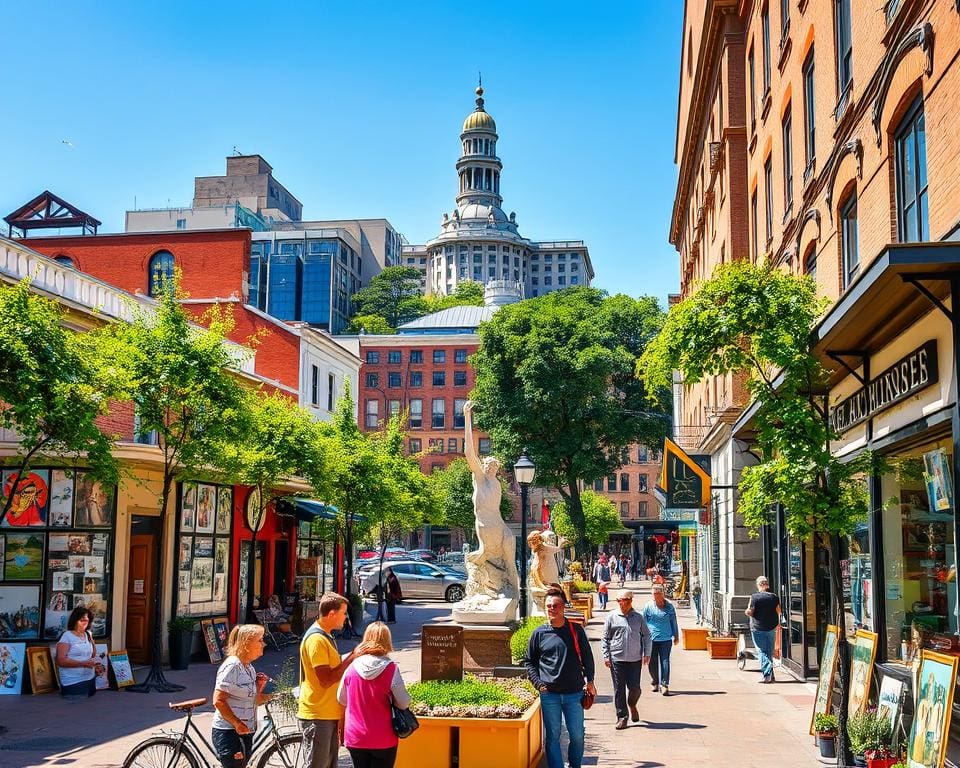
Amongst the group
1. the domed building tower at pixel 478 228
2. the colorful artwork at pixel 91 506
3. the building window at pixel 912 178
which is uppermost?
the domed building tower at pixel 478 228

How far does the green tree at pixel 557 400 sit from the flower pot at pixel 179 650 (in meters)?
33.1

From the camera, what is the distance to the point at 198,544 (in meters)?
24.5

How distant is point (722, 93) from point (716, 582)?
13190 mm

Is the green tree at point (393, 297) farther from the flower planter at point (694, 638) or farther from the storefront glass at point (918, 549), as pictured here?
the storefront glass at point (918, 549)

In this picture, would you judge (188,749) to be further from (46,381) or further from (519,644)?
(519,644)

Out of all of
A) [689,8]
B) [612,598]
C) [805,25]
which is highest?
[689,8]

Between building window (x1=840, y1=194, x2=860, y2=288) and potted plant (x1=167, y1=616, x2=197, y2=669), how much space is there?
46.6 feet

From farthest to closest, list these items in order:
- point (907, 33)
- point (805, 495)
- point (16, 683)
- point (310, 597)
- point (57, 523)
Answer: point (310, 597) < point (57, 523) < point (16, 683) < point (907, 33) < point (805, 495)

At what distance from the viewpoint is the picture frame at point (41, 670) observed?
17750 mm

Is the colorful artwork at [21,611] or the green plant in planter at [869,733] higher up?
the colorful artwork at [21,611]

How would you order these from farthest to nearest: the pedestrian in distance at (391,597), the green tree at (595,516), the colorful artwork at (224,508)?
the green tree at (595,516)
the pedestrian in distance at (391,597)
the colorful artwork at (224,508)

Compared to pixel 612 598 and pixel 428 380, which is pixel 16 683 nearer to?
pixel 612 598

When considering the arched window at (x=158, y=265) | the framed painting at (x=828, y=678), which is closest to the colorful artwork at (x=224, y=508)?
the arched window at (x=158, y=265)

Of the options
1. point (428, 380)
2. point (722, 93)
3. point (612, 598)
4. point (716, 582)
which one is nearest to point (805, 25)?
point (722, 93)
